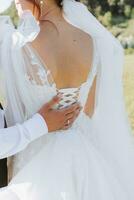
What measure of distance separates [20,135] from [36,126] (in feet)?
0.20

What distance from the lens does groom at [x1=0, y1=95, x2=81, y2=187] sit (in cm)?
187

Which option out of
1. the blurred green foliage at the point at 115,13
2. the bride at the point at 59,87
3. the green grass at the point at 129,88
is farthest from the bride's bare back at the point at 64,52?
the blurred green foliage at the point at 115,13

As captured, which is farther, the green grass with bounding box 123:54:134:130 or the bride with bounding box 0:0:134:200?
the green grass with bounding box 123:54:134:130

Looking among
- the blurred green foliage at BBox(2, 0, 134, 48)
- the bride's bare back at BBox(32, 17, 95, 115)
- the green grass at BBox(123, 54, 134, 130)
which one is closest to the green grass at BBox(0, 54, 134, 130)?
the green grass at BBox(123, 54, 134, 130)

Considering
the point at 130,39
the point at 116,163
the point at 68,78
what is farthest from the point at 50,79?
the point at 130,39

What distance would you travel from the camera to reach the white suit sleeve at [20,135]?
1864 mm

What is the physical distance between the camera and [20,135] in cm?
188

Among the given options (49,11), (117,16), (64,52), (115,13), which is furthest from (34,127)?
(115,13)

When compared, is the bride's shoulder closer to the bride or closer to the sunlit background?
the bride

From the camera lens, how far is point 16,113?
1989 mm

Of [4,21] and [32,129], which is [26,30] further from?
[32,129]

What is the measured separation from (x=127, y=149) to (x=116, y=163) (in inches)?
6.0

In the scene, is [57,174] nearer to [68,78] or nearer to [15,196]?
[15,196]

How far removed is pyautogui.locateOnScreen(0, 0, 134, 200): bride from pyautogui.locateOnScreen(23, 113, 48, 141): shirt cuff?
0.08 m
